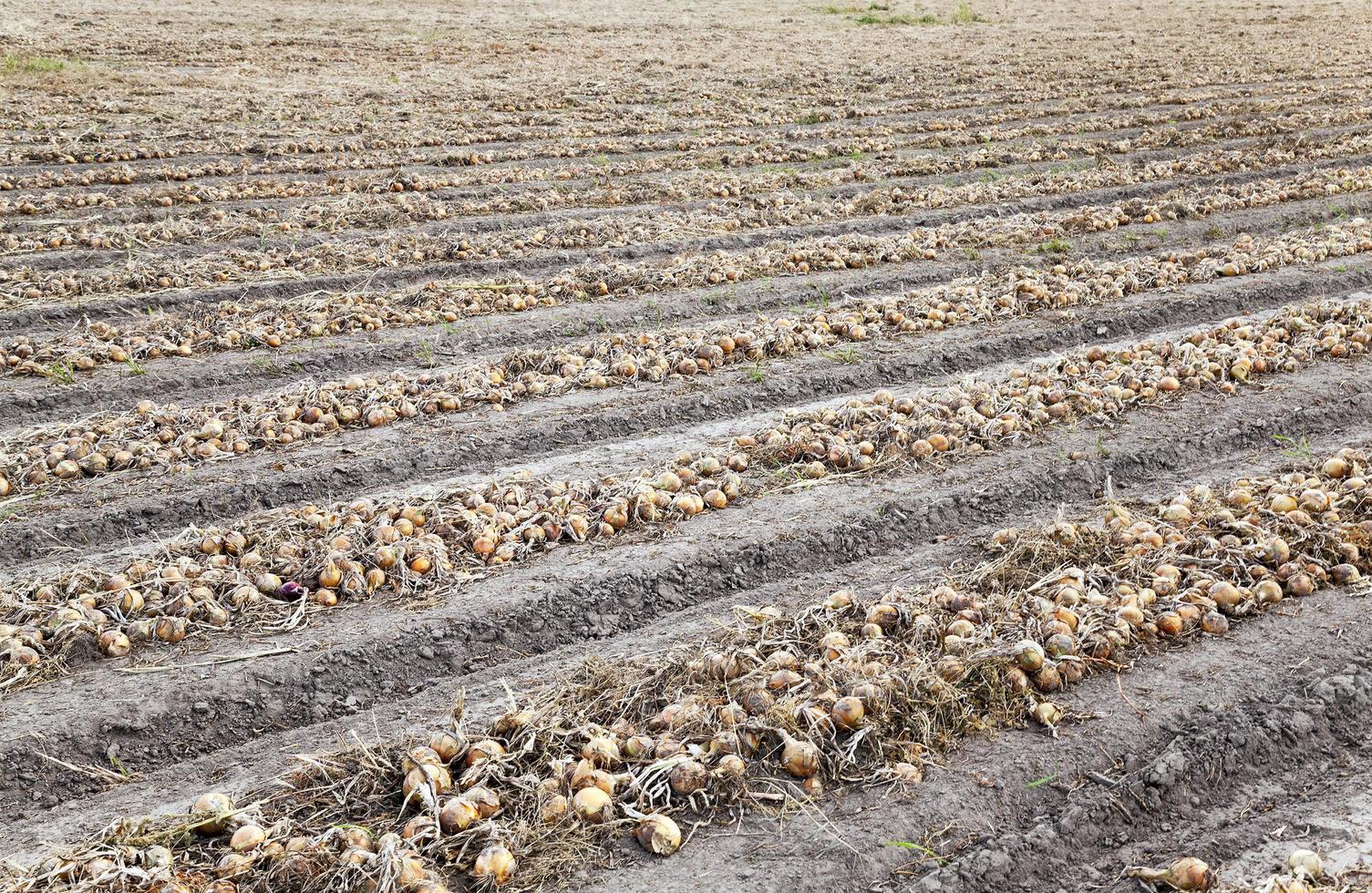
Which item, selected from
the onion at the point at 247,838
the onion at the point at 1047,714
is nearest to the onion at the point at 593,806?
the onion at the point at 247,838

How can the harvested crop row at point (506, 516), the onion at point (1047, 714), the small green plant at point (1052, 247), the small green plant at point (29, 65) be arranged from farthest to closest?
the small green plant at point (29, 65), the small green plant at point (1052, 247), the harvested crop row at point (506, 516), the onion at point (1047, 714)

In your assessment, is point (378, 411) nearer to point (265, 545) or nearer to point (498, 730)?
point (265, 545)

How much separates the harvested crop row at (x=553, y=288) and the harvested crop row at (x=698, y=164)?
1.76 metres

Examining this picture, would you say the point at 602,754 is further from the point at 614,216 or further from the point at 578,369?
the point at 614,216

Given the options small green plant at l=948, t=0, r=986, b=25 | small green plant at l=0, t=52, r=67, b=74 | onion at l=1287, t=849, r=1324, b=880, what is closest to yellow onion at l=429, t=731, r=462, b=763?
onion at l=1287, t=849, r=1324, b=880

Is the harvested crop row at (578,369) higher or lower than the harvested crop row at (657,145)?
lower

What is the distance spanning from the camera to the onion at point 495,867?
2443 mm

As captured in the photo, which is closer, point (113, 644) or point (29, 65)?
point (113, 644)

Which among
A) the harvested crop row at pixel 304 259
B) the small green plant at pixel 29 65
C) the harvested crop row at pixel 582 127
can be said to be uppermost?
the small green plant at pixel 29 65

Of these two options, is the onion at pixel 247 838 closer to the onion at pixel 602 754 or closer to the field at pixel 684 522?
the field at pixel 684 522

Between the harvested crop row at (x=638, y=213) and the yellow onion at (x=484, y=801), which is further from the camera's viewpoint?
the harvested crop row at (x=638, y=213)

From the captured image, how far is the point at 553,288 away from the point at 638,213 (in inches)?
Result: 71.0

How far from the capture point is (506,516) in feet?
13.1

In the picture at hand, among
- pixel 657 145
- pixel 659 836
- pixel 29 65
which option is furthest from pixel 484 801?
pixel 29 65
